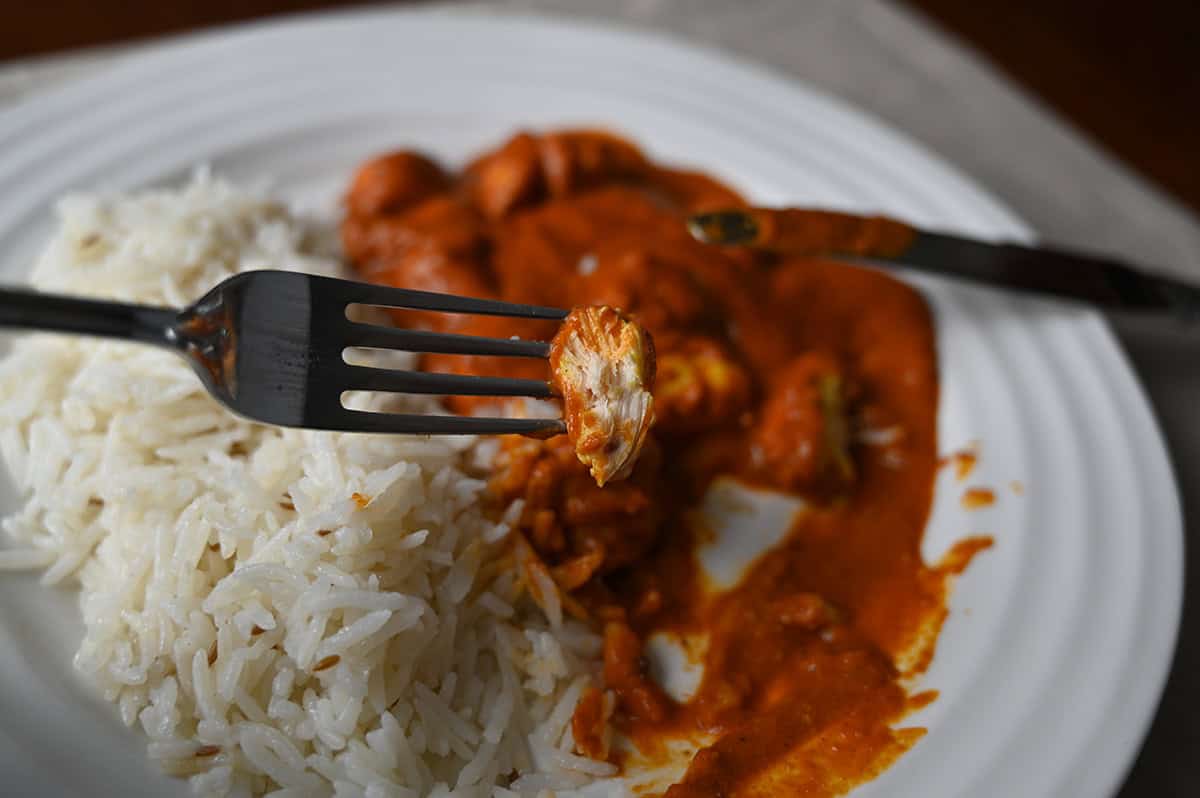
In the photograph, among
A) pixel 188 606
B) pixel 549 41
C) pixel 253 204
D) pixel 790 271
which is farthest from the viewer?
pixel 549 41

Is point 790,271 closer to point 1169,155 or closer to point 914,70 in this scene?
point 914,70

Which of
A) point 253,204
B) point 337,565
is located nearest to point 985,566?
point 337,565

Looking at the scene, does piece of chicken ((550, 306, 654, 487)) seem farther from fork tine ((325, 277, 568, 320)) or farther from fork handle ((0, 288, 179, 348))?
fork handle ((0, 288, 179, 348))

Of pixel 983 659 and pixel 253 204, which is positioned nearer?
pixel 983 659

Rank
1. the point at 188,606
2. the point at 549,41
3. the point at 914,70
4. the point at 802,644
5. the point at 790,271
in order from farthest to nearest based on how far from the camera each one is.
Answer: the point at 914,70, the point at 549,41, the point at 790,271, the point at 802,644, the point at 188,606

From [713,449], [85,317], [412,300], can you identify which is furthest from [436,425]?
[713,449]

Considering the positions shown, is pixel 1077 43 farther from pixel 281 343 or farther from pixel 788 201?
pixel 281 343

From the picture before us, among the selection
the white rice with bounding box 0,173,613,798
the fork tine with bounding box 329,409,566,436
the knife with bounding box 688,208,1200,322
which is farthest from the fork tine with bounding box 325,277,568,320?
the knife with bounding box 688,208,1200,322
